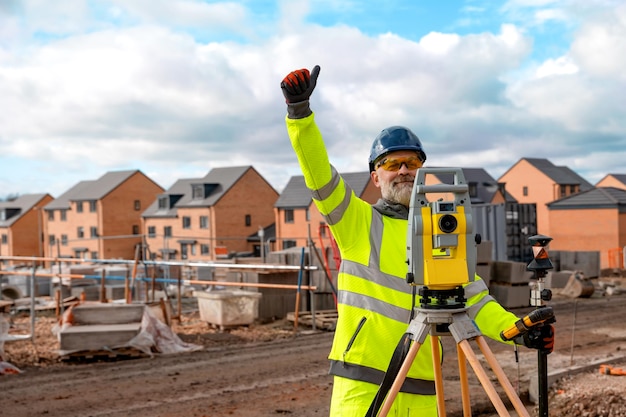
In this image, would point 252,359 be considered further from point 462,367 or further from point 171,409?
point 462,367

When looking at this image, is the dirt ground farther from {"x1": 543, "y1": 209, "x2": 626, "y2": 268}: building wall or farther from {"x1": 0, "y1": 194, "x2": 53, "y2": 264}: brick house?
{"x1": 0, "y1": 194, "x2": 53, "y2": 264}: brick house

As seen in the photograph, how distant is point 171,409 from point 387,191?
21.6 feet

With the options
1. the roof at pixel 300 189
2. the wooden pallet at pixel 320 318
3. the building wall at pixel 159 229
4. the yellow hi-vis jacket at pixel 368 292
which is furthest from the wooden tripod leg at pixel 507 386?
the building wall at pixel 159 229

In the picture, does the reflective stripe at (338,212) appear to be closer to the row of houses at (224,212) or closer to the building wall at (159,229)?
the row of houses at (224,212)

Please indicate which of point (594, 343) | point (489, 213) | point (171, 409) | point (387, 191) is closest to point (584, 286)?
point (489, 213)

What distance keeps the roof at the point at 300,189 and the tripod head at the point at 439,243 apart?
42470 millimetres

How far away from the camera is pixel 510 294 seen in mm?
18844

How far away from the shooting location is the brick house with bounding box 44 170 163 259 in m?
57.2

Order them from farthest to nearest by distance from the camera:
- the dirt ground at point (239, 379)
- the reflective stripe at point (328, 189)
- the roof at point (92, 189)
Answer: the roof at point (92, 189), the dirt ground at point (239, 379), the reflective stripe at point (328, 189)

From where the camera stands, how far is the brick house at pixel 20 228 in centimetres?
6469

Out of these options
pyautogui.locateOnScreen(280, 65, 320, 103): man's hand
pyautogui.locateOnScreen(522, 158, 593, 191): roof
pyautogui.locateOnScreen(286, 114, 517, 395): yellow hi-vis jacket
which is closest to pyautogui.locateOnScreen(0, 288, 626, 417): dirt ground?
pyautogui.locateOnScreen(286, 114, 517, 395): yellow hi-vis jacket

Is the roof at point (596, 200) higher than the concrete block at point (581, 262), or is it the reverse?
the roof at point (596, 200)

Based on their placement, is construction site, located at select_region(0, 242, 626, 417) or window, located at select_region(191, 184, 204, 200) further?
window, located at select_region(191, 184, 204, 200)

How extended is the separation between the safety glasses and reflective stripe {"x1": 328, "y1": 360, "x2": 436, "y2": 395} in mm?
982
